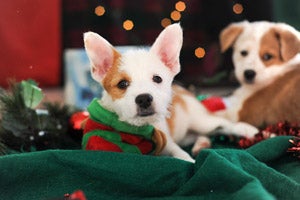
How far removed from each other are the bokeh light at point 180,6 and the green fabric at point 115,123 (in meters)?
1.06

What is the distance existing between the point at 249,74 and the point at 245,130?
17 cm

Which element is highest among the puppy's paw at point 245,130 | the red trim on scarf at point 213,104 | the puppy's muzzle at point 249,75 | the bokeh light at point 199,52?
the puppy's muzzle at point 249,75

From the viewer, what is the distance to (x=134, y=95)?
2.94 ft

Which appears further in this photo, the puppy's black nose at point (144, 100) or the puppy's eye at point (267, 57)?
the puppy's eye at point (267, 57)

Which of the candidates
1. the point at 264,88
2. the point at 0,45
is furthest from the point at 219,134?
the point at 0,45

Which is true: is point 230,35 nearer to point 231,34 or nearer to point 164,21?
point 231,34

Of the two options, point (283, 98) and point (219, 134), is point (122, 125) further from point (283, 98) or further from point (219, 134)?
point (283, 98)

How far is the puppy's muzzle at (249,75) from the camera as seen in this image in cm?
125

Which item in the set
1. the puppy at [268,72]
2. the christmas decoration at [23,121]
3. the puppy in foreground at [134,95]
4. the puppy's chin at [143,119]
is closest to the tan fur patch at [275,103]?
the puppy at [268,72]

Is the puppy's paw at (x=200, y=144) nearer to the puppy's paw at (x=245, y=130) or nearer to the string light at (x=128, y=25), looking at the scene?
the puppy's paw at (x=245, y=130)

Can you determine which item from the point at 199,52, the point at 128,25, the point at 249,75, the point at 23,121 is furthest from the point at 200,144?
the point at 128,25

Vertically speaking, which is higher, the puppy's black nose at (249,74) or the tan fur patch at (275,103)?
the puppy's black nose at (249,74)

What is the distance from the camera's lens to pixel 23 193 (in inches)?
33.9

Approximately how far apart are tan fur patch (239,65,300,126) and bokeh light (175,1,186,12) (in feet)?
2.56
